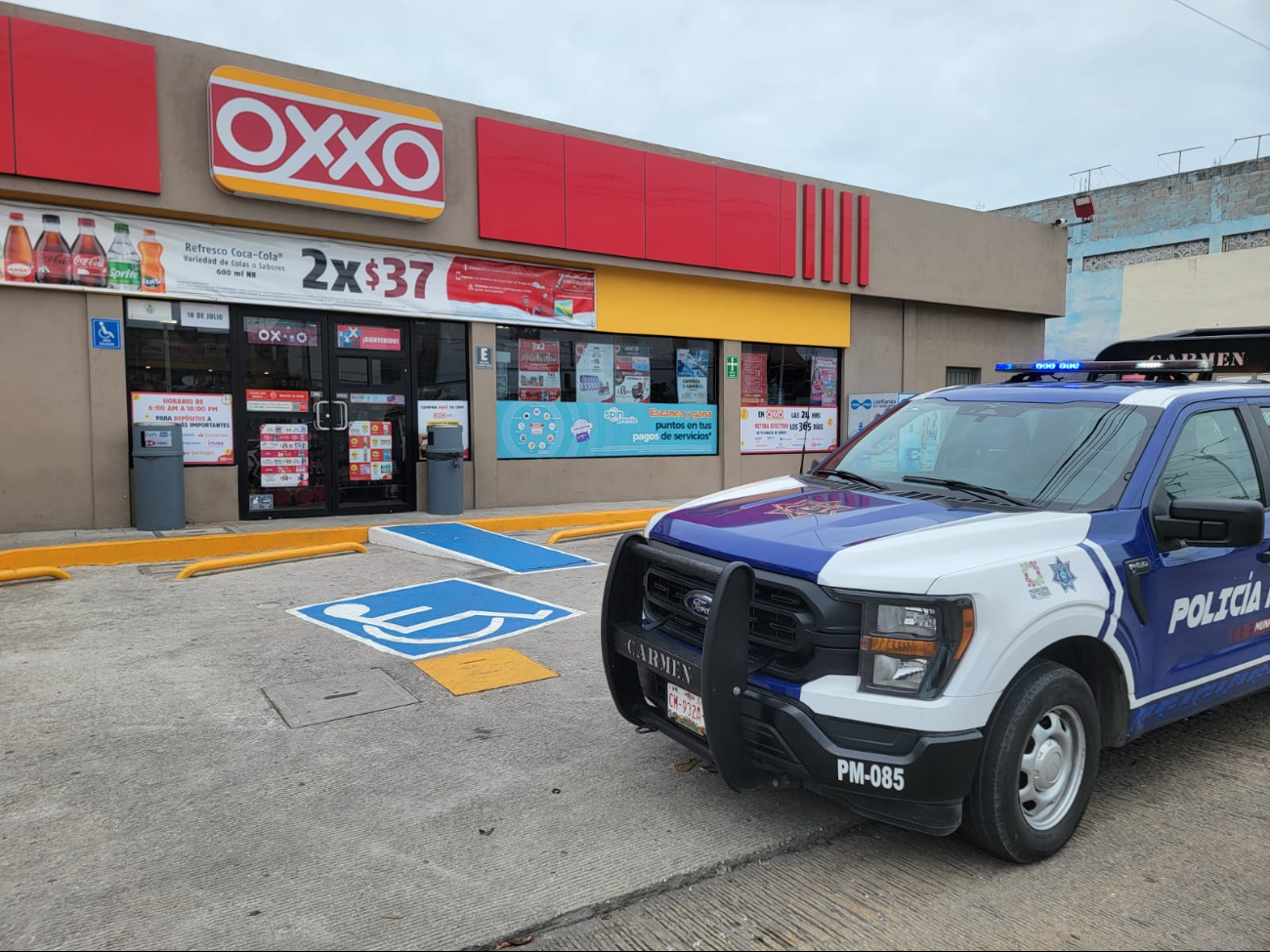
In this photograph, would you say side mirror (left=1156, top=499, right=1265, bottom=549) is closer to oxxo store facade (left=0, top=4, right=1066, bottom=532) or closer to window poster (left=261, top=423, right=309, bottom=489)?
oxxo store facade (left=0, top=4, right=1066, bottom=532)

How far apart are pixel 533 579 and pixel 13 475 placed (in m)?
6.34

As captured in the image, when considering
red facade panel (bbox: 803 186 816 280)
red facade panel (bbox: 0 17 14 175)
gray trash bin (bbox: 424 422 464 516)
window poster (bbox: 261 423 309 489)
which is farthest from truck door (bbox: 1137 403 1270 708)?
red facade panel (bbox: 803 186 816 280)

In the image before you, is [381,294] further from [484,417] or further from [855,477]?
[855,477]

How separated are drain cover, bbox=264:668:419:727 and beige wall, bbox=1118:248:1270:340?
31.8 m

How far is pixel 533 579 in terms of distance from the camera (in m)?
8.39

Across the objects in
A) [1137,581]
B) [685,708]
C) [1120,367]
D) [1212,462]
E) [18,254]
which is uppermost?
[18,254]

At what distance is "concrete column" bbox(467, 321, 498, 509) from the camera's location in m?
12.6

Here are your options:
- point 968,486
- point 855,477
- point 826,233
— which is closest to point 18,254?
point 855,477

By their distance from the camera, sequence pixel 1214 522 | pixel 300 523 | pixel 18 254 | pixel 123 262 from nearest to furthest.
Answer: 1. pixel 1214 522
2. pixel 18 254
3. pixel 123 262
4. pixel 300 523

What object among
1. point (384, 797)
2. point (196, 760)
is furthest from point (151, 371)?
point (384, 797)

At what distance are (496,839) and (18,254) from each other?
32.0 feet

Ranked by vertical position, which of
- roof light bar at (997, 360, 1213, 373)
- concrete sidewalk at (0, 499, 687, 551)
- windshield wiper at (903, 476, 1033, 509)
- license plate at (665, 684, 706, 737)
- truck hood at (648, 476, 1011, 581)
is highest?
roof light bar at (997, 360, 1213, 373)

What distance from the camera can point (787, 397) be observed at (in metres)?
16.1

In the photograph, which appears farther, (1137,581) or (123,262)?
(123,262)
